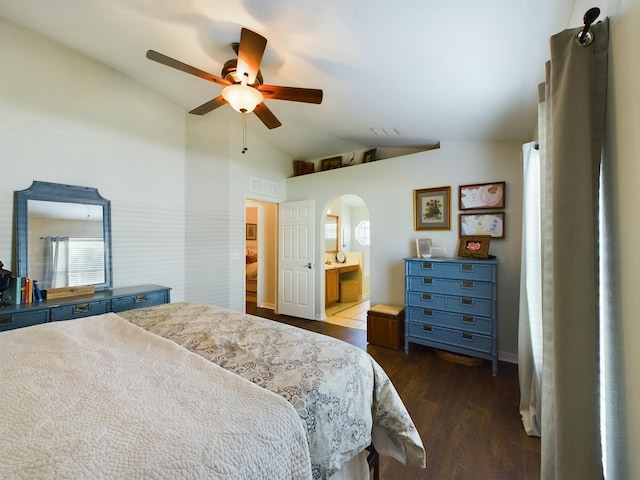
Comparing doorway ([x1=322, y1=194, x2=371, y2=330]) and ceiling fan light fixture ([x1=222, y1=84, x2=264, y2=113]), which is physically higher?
ceiling fan light fixture ([x1=222, y1=84, x2=264, y2=113])

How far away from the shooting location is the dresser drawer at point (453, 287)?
2654mm

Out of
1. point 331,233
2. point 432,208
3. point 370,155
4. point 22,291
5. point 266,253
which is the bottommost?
point 22,291

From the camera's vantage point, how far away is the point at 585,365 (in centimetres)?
79

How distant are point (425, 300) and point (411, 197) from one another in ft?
4.34

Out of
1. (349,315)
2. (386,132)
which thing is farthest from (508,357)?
(386,132)

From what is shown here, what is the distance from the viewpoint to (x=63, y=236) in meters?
2.64

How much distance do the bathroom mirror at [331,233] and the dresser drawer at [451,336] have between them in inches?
129

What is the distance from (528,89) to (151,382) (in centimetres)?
275

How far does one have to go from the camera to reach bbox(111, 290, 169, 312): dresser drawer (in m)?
2.61

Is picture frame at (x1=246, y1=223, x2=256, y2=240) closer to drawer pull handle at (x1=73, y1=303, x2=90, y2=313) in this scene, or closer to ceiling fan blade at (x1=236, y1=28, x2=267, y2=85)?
drawer pull handle at (x1=73, y1=303, x2=90, y2=313)

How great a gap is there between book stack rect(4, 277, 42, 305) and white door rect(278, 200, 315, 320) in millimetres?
2958

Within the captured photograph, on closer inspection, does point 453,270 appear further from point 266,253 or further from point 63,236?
point 63,236

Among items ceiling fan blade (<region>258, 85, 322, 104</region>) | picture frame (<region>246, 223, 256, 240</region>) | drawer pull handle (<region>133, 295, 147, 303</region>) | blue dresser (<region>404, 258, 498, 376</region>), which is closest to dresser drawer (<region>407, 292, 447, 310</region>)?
blue dresser (<region>404, 258, 498, 376</region>)

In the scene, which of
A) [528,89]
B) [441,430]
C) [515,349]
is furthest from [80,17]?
[515,349]
